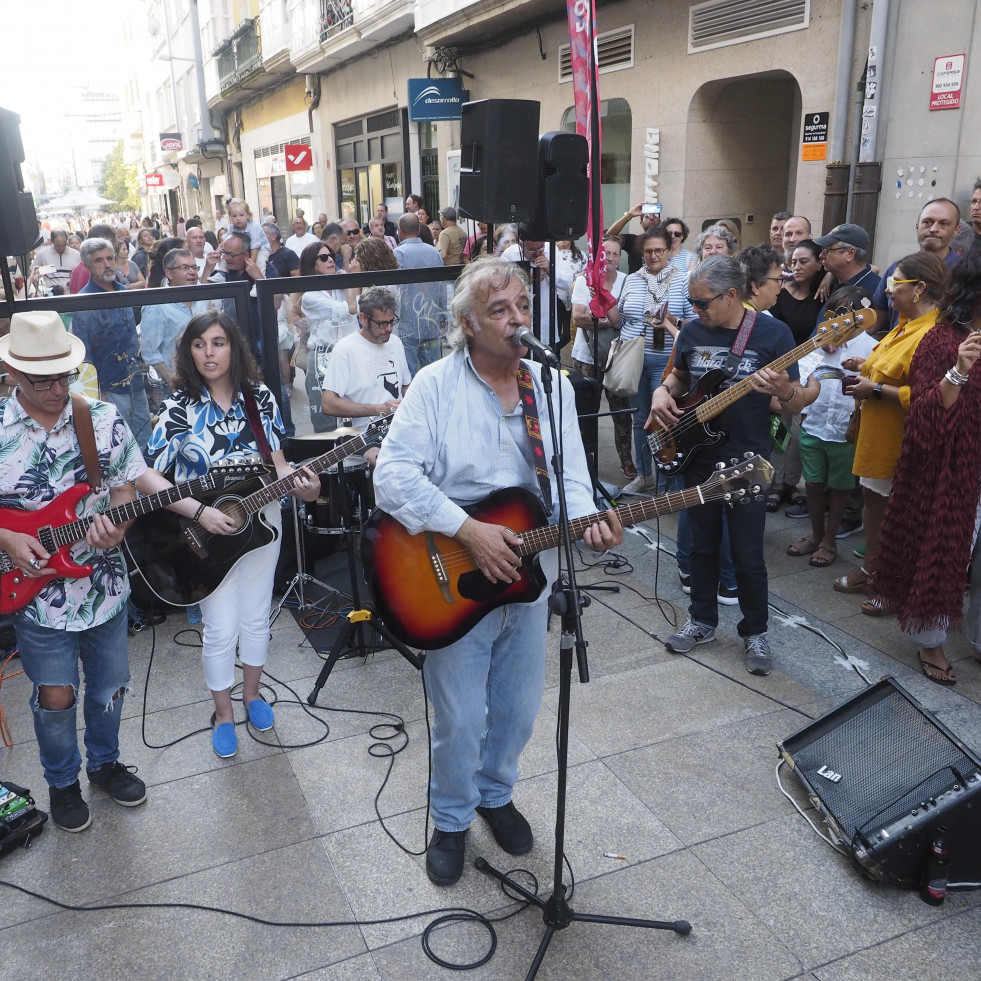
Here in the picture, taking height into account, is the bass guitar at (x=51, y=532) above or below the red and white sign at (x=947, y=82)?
below

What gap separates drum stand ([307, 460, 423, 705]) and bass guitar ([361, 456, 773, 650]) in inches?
52.0

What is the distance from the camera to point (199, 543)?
3.78 meters

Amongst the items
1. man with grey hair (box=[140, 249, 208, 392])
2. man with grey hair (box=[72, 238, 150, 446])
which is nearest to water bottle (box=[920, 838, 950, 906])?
man with grey hair (box=[140, 249, 208, 392])

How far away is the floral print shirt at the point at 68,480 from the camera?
124 inches

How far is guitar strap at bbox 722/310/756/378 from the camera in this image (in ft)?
14.4

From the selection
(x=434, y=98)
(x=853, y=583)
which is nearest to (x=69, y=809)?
(x=853, y=583)

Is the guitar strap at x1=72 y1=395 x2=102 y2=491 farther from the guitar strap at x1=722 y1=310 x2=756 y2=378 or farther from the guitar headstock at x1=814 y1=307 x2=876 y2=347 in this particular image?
the guitar headstock at x1=814 y1=307 x2=876 y2=347

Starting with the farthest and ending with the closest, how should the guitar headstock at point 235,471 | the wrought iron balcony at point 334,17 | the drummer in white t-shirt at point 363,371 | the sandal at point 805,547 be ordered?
the wrought iron balcony at point 334,17 → the sandal at point 805,547 → the drummer in white t-shirt at point 363,371 → the guitar headstock at point 235,471

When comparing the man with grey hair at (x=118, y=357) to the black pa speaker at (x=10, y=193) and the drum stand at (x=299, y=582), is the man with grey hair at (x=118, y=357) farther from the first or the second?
the drum stand at (x=299, y=582)

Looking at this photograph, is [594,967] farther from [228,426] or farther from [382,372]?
[382,372]

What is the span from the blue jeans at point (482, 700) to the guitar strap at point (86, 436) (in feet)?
4.86

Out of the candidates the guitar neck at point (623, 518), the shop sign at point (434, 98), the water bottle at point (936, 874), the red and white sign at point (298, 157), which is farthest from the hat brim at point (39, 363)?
the red and white sign at point (298, 157)

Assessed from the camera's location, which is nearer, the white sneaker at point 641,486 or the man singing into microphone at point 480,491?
the man singing into microphone at point 480,491

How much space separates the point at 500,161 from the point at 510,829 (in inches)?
115
